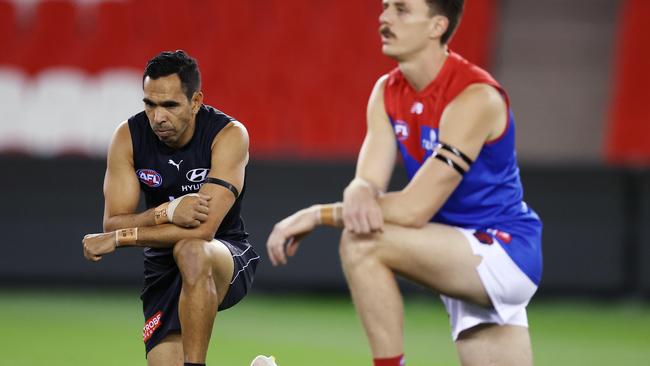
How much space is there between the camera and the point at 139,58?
1347 centimetres

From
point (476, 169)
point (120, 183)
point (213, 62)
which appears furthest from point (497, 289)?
point (213, 62)

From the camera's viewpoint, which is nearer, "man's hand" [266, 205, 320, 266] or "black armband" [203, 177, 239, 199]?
"man's hand" [266, 205, 320, 266]

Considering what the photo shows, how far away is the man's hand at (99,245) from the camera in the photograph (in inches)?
221

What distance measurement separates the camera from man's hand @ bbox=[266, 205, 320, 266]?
475cm

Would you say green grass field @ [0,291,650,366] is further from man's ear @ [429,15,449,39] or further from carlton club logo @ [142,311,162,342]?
man's ear @ [429,15,449,39]

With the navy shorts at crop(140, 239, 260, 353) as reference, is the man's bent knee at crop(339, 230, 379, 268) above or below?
above

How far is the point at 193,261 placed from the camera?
542cm

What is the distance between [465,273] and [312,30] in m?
8.97

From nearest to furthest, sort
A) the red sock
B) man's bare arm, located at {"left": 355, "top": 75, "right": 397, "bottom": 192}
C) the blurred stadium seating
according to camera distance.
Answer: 1. the red sock
2. man's bare arm, located at {"left": 355, "top": 75, "right": 397, "bottom": 192}
3. the blurred stadium seating

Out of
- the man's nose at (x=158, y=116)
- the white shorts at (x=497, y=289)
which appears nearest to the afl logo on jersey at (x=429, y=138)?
the white shorts at (x=497, y=289)

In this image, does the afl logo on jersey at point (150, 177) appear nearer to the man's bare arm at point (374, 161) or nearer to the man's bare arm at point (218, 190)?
the man's bare arm at point (218, 190)

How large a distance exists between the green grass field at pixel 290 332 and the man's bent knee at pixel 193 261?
8.90 ft

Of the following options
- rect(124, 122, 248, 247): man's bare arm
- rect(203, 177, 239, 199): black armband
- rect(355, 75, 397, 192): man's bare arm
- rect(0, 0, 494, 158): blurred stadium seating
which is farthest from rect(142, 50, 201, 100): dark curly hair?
rect(0, 0, 494, 158): blurred stadium seating

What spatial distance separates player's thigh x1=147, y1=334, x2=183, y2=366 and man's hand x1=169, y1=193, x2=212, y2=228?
27.8 inches
